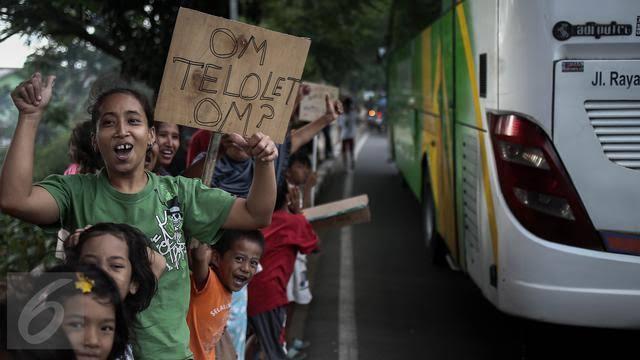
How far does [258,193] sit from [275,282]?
6.93ft

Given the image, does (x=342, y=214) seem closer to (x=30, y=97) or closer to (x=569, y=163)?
(x=569, y=163)

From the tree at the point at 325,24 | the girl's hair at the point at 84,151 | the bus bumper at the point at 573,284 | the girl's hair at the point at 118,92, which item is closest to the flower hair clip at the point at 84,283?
the girl's hair at the point at 118,92

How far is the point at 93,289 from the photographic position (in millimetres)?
2193

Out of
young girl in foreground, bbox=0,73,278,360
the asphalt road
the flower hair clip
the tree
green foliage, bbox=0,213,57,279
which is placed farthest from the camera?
the tree

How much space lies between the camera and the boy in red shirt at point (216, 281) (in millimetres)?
3520

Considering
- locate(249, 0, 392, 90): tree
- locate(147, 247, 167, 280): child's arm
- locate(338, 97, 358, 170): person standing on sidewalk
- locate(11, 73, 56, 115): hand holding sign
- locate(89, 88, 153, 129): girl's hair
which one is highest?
locate(249, 0, 392, 90): tree

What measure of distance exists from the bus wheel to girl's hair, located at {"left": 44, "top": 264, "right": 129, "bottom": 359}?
579 centimetres

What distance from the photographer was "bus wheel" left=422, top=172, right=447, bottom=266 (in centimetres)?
810

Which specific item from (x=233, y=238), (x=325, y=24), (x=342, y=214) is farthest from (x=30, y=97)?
(x=325, y=24)

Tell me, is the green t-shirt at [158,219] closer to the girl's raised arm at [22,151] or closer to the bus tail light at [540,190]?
the girl's raised arm at [22,151]

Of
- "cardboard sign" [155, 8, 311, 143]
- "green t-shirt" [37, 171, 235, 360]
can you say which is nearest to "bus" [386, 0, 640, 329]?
"cardboard sign" [155, 8, 311, 143]

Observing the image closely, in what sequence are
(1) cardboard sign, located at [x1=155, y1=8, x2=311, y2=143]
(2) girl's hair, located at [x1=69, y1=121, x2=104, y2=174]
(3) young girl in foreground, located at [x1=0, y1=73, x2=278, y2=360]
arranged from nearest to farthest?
(3) young girl in foreground, located at [x1=0, y1=73, x2=278, y2=360] → (1) cardboard sign, located at [x1=155, y1=8, x2=311, y2=143] → (2) girl's hair, located at [x1=69, y1=121, x2=104, y2=174]

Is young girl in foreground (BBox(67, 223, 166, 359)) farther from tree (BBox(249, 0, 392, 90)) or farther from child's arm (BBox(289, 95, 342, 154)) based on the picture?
tree (BBox(249, 0, 392, 90))

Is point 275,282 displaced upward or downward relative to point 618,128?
downward
